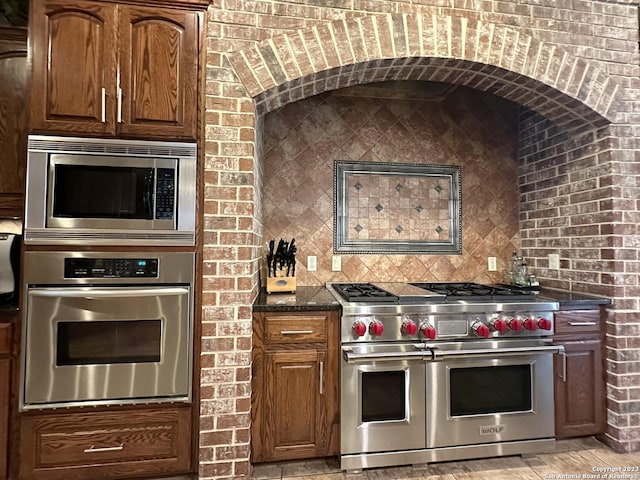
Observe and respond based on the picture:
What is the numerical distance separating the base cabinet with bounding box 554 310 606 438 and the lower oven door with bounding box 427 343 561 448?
122 mm

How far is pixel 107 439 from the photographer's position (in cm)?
177

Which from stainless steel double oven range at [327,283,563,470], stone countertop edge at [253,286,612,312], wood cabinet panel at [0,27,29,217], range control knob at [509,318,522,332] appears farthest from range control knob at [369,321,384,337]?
wood cabinet panel at [0,27,29,217]

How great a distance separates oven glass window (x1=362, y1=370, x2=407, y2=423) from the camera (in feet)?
6.57

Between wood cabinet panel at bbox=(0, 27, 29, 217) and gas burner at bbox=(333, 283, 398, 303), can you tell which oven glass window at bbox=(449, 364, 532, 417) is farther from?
wood cabinet panel at bbox=(0, 27, 29, 217)

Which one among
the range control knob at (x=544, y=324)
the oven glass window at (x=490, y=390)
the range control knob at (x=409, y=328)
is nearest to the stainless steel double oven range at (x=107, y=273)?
the range control knob at (x=409, y=328)

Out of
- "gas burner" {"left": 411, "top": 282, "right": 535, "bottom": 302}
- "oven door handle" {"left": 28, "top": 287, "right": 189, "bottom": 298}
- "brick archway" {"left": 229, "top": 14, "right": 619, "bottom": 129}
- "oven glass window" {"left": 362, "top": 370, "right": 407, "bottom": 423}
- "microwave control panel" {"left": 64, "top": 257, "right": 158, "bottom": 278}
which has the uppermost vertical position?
"brick archway" {"left": 229, "top": 14, "right": 619, "bottom": 129}

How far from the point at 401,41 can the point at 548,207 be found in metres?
1.76

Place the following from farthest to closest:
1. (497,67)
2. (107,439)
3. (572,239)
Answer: (572,239) → (497,67) → (107,439)

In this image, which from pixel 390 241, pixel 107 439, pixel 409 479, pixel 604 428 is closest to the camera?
pixel 107 439

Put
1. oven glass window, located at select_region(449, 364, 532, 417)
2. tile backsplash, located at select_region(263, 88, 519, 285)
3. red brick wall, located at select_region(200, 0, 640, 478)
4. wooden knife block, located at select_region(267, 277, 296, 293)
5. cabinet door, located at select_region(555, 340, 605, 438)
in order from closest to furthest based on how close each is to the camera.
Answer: red brick wall, located at select_region(200, 0, 640, 478) < oven glass window, located at select_region(449, 364, 532, 417) < cabinet door, located at select_region(555, 340, 605, 438) < wooden knife block, located at select_region(267, 277, 296, 293) < tile backsplash, located at select_region(263, 88, 519, 285)

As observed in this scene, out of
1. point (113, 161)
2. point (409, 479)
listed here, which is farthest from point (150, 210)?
point (409, 479)

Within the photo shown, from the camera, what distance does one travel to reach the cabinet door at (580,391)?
A: 2.19 metres

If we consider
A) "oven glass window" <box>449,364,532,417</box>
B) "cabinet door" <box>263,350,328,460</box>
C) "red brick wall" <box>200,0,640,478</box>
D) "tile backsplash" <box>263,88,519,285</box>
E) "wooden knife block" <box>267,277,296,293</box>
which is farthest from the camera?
"tile backsplash" <box>263,88,519,285</box>

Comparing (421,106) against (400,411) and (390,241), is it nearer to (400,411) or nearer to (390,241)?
(390,241)
